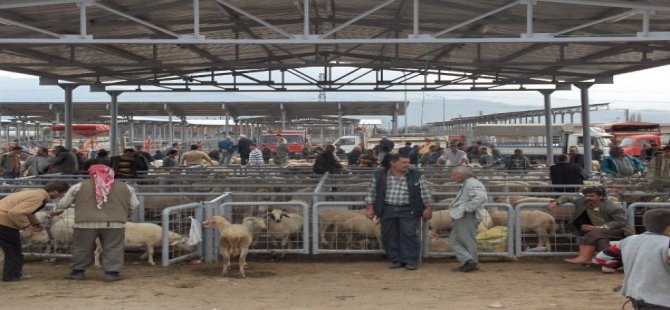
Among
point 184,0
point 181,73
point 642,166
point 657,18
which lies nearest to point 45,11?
point 184,0

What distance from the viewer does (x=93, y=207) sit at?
27.8 feet

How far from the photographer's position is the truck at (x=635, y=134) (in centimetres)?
3703

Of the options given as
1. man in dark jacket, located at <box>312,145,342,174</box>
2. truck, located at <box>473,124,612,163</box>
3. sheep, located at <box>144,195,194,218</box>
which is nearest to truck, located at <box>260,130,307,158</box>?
truck, located at <box>473,124,612,163</box>

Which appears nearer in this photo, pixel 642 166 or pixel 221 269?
pixel 221 269

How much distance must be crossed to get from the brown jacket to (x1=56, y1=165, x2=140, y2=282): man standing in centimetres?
29

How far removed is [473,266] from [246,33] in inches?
359

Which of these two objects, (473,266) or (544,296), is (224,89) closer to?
(473,266)

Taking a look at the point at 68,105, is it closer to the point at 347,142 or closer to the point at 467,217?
the point at 467,217

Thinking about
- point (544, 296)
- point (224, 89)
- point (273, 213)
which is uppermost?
point (224, 89)

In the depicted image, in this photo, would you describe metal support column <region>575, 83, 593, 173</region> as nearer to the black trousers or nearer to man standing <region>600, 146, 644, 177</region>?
man standing <region>600, 146, 644, 177</region>

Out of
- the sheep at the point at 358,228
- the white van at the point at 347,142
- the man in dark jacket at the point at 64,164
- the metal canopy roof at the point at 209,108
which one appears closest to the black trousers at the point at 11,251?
the sheep at the point at 358,228

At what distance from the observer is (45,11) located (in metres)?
11.8

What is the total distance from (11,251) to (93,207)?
104 cm

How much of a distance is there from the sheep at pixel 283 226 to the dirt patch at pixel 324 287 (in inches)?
13.8
